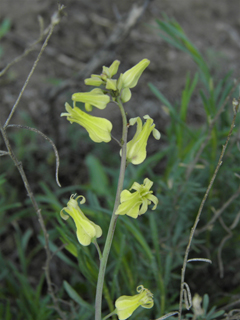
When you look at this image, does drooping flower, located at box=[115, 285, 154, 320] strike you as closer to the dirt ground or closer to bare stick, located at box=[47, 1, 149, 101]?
bare stick, located at box=[47, 1, 149, 101]

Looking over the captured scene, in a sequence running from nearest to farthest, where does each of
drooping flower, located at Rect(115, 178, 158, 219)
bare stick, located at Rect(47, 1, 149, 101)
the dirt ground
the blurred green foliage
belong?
drooping flower, located at Rect(115, 178, 158, 219) → the blurred green foliage → bare stick, located at Rect(47, 1, 149, 101) → the dirt ground

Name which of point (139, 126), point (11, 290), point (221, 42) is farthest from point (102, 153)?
point (221, 42)

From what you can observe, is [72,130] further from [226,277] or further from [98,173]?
[226,277]

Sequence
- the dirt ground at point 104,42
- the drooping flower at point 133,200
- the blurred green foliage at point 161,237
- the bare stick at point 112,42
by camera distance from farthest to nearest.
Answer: the dirt ground at point 104,42 → the bare stick at point 112,42 → the blurred green foliage at point 161,237 → the drooping flower at point 133,200

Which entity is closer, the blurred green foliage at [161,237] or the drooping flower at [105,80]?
the drooping flower at [105,80]

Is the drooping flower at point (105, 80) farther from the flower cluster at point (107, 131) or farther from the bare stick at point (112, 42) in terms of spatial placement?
the bare stick at point (112, 42)

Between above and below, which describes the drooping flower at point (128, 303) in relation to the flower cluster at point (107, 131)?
below

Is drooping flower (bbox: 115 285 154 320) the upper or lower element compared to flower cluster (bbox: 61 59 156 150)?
lower

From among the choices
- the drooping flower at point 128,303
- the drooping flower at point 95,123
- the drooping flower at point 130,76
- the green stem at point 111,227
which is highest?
the drooping flower at point 130,76

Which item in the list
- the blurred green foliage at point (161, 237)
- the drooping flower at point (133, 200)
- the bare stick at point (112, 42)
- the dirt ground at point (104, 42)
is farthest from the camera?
the dirt ground at point (104, 42)

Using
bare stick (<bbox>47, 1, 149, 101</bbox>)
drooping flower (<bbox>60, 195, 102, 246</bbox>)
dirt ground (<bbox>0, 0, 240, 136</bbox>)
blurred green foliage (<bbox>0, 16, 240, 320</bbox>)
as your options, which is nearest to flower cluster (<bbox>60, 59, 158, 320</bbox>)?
drooping flower (<bbox>60, 195, 102, 246</bbox>)

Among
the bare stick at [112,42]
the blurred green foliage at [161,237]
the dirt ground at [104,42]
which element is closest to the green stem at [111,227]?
the blurred green foliage at [161,237]
